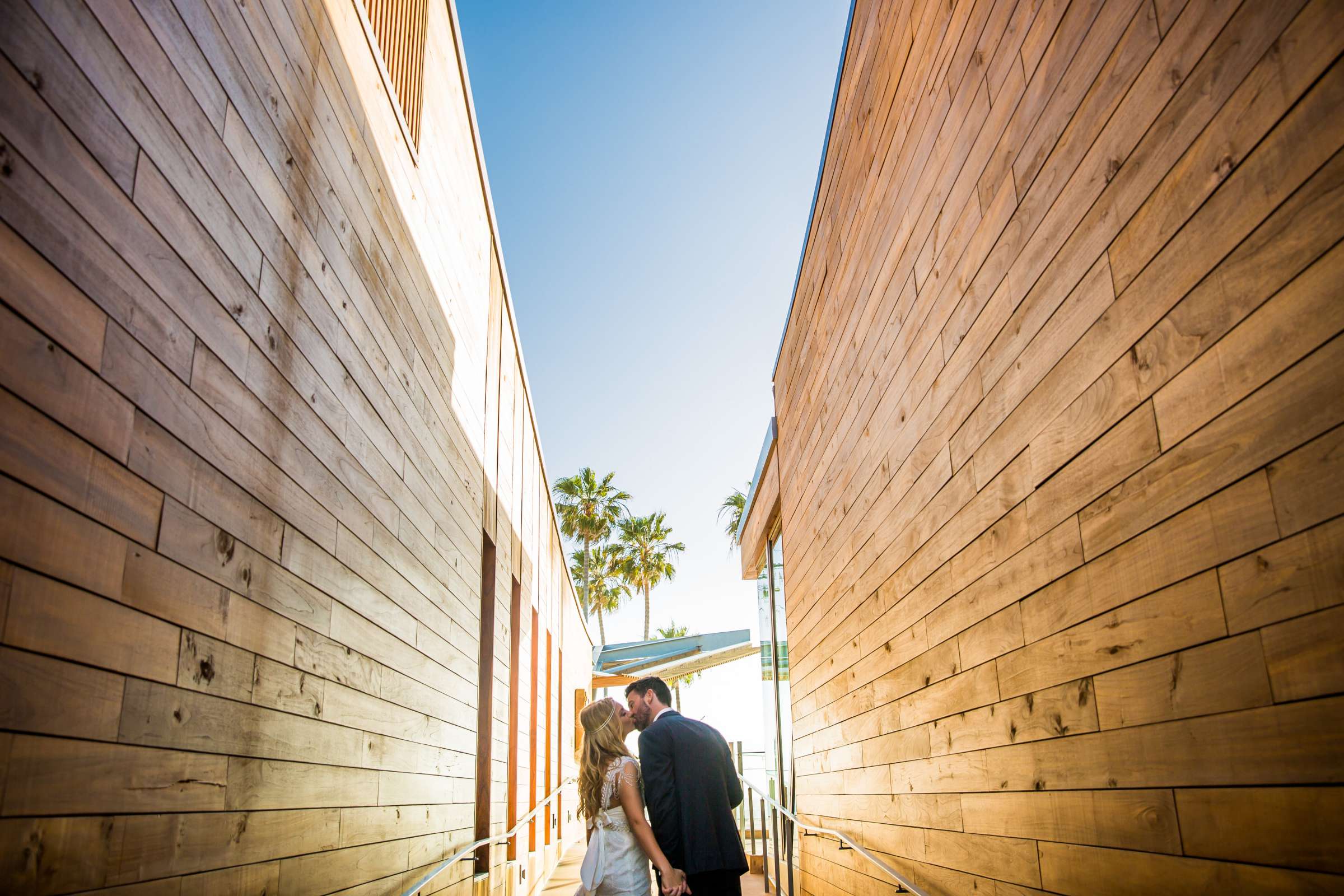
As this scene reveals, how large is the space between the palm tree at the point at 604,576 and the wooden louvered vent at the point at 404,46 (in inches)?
1182

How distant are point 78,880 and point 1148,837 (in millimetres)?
2083

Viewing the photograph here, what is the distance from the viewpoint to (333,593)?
313 centimetres

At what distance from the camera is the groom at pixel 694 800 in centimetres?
366

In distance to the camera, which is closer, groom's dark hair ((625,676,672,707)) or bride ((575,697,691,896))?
bride ((575,697,691,896))

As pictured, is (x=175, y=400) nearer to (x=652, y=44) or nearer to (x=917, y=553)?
(x=917, y=553)

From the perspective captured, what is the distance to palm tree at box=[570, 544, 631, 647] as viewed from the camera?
3434cm

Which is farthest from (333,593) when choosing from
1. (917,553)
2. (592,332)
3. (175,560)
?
(592,332)

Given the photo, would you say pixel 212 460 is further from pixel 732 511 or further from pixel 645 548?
pixel 645 548

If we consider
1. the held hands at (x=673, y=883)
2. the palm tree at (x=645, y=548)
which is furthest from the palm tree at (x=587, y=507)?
the held hands at (x=673, y=883)

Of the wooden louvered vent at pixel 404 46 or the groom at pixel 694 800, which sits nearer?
the groom at pixel 694 800

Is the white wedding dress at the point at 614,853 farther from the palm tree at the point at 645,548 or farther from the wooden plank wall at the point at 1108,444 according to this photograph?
the palm tree at the point at 645,548

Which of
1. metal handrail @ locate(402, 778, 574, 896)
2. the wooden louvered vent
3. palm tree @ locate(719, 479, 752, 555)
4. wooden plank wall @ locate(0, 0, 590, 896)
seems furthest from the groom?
palm tree @ locate(719, 479, 752, 555)

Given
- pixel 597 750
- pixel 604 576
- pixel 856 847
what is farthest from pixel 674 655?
pixel 604 576

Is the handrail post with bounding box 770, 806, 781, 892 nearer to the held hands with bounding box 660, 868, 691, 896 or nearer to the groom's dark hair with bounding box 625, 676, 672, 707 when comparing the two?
the groom's dark hair with bounding box 625, 676, 672, 707
